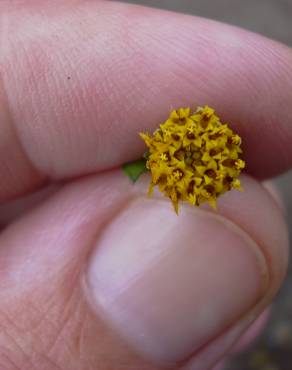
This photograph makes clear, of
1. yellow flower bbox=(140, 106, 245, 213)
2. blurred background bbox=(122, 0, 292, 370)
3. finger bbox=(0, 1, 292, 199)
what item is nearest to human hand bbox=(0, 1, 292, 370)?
finger bbox=(0, 1, 292, 199)

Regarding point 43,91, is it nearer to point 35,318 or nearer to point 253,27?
point 35,318

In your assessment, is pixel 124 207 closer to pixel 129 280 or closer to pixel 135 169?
pixel 135 169

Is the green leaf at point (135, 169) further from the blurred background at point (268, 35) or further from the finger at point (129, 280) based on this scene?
the blurred background at point (268, 35)

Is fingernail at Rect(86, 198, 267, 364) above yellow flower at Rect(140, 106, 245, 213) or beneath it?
beneath

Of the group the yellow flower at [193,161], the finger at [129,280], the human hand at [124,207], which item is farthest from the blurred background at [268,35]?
the yellow flower at [193,161]

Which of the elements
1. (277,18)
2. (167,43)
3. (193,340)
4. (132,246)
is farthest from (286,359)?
(277,18)

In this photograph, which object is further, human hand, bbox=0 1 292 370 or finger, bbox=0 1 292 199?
finger, bbox=0 1 292 199

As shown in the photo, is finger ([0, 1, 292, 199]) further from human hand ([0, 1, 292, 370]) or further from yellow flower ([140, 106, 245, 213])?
yellow flower ([140, 106, 245, 213])
